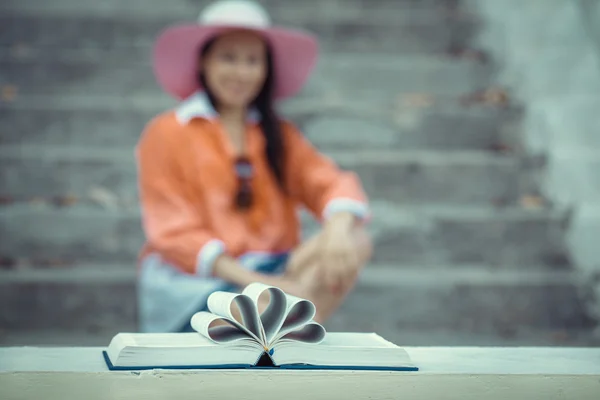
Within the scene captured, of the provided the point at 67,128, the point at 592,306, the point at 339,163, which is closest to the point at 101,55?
the point at 67,128

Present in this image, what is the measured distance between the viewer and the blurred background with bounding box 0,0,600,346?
3.53 metres

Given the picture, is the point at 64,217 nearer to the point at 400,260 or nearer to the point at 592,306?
the point at 400,260

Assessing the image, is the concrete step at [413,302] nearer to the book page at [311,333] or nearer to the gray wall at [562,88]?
the gray wall at [562,88]

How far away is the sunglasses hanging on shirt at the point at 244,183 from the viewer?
2.89m

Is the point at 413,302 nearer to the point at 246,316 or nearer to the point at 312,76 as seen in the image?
the point at 312,76

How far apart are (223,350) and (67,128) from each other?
3.08 meters

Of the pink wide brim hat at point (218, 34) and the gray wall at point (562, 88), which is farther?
the gray wall at point (562, 88)

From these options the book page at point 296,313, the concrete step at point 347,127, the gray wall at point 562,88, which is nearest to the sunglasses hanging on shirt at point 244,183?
the concrete step at point 347,127

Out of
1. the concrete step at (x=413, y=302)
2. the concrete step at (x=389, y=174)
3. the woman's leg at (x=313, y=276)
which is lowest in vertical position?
the woman's leg at (x=313, y=276)

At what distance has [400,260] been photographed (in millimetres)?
3775

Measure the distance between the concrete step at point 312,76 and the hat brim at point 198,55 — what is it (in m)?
1.32

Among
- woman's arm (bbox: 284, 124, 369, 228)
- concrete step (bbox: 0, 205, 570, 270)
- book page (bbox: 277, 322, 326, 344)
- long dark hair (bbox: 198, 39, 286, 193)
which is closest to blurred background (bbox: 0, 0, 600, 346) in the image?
concrete step (bbox: 0, 205, 570, 270)

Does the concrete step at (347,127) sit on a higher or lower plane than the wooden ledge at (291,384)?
higher

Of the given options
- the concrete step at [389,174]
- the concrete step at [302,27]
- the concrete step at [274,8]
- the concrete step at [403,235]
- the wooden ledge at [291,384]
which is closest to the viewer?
the wooden ledge at [291,384]
